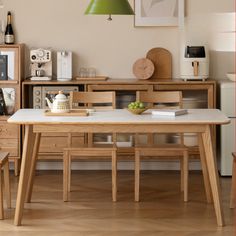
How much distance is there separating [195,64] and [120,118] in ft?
6.10

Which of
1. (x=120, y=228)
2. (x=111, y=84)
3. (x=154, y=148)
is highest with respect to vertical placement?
(x=111, y=84)

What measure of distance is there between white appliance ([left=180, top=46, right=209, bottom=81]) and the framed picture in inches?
13.9

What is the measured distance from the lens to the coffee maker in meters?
6.95

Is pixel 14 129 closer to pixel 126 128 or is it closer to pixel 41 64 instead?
pixel 41 64

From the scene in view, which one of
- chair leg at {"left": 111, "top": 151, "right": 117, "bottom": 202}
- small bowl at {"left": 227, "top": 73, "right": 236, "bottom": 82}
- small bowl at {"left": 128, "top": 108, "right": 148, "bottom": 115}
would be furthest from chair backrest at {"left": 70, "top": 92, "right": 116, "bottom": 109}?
small bowl at {"left": 227, "top": 73, "right": 236, "bottom": 82}

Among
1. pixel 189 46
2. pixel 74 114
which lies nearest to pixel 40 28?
pixel 189 46

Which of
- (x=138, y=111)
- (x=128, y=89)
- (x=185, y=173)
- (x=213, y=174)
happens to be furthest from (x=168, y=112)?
(x=128, y=89)

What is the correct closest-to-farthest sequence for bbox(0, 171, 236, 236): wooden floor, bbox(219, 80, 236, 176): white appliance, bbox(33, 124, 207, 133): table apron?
bbox(0, 171, 236, 236): wooden floor → bbox(33, 124, 207, 133): table apron → bbox(219, 80, 236, 176): white appliance

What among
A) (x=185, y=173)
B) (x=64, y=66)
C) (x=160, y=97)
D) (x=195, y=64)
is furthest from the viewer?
(x=64, y=66)

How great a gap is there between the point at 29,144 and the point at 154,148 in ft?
3.69

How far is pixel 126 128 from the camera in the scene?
200 inches

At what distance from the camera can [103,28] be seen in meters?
7.12

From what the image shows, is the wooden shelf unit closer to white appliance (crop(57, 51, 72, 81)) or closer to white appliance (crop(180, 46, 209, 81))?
white appliance (crop(57, 51, 72, 81))

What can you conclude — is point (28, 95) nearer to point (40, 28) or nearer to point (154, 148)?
point (40, 28)
